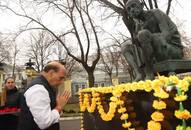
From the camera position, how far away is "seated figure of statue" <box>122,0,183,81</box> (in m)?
6.61

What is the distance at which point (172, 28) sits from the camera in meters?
7.04

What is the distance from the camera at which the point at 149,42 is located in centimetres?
653

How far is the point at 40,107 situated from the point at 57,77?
0.45m

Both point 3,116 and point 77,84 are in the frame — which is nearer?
point 3,116

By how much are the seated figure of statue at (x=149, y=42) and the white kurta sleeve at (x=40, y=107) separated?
281 centimetres

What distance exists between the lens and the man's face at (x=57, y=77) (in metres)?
4.33

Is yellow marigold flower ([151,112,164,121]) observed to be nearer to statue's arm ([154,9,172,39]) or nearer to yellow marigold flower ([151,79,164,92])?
yellow marigold flower ([151,79,164,92])

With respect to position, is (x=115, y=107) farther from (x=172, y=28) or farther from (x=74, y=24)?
(x=74, y=24)

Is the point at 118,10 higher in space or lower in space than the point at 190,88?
higher

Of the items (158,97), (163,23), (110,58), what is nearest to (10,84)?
(163,23)

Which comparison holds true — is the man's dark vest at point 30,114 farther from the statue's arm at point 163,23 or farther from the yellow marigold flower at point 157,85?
the statue's arm at point 163,23

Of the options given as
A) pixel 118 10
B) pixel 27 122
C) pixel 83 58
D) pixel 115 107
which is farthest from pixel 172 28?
pixel 83 58

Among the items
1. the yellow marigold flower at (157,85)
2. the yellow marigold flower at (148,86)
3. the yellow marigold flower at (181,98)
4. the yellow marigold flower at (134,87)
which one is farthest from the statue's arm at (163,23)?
the yellow marigold flower at (181,98)

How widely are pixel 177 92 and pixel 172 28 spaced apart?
3121 millimetres
